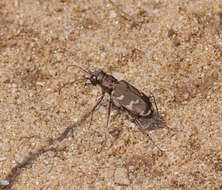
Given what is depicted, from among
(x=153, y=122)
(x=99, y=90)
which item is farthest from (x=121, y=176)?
(x=99, y=90)

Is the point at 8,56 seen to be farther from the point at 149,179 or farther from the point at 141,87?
the point at 149,179

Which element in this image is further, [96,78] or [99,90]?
[99,90]

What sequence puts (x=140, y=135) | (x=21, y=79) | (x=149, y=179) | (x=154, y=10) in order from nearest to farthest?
(x=149, y=179) → (x=140, y=135) → (x=21, y=79) → (x=154, y=10)

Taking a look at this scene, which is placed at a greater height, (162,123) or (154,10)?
(154,10)

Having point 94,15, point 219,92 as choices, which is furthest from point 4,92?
point 219,92

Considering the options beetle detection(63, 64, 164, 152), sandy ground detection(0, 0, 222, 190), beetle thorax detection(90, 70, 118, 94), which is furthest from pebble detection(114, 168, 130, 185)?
beetle thorax detection(90, 70, 118, 94)

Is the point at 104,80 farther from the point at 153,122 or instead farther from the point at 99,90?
the point at 153,122

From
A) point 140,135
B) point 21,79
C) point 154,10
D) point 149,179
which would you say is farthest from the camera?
point 154,10
